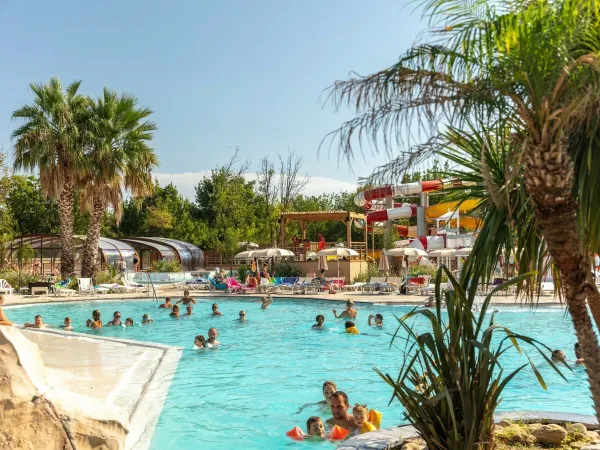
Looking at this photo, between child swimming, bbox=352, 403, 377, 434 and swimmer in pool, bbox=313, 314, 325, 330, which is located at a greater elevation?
swimmer in pool, bbox=313, 314, 325, 330

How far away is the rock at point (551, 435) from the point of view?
14.5 ft

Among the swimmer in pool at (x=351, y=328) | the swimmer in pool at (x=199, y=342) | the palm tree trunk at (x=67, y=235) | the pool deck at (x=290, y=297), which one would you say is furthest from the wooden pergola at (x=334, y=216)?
the swimmer in pool at (x=199, y=342)

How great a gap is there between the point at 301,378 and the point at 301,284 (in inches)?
559

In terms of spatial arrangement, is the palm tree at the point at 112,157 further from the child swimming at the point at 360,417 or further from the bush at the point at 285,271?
the child swimming at the point at 360,417

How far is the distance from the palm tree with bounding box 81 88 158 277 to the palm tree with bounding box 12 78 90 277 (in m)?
0.60

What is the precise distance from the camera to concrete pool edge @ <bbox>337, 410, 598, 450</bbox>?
14.1 feet

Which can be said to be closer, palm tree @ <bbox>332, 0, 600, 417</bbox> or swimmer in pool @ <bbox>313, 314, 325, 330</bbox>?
palm tree @ <bbox>332, 0, 600, 417</bbox>

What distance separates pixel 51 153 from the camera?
25406 mm

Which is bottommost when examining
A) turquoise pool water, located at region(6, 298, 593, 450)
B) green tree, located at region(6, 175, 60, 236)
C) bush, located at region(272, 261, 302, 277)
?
turquoise pool water, located at region(6, 298, 593, 450)

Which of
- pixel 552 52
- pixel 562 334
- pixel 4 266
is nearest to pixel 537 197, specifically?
pixel 552 52

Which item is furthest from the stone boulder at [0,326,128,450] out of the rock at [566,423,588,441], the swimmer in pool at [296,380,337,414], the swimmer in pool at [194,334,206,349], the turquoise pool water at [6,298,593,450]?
the swimmer in pool at [194,334,206,349]

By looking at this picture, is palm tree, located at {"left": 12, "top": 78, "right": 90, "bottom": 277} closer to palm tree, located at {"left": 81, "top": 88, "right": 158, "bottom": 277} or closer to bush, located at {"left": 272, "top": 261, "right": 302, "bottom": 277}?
palm tree, located at {"left": 81, "top": 88, "right": 158, "bottom": 277}

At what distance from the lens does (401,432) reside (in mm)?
4621

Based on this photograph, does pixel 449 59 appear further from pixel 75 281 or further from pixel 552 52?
pixel 75 281
